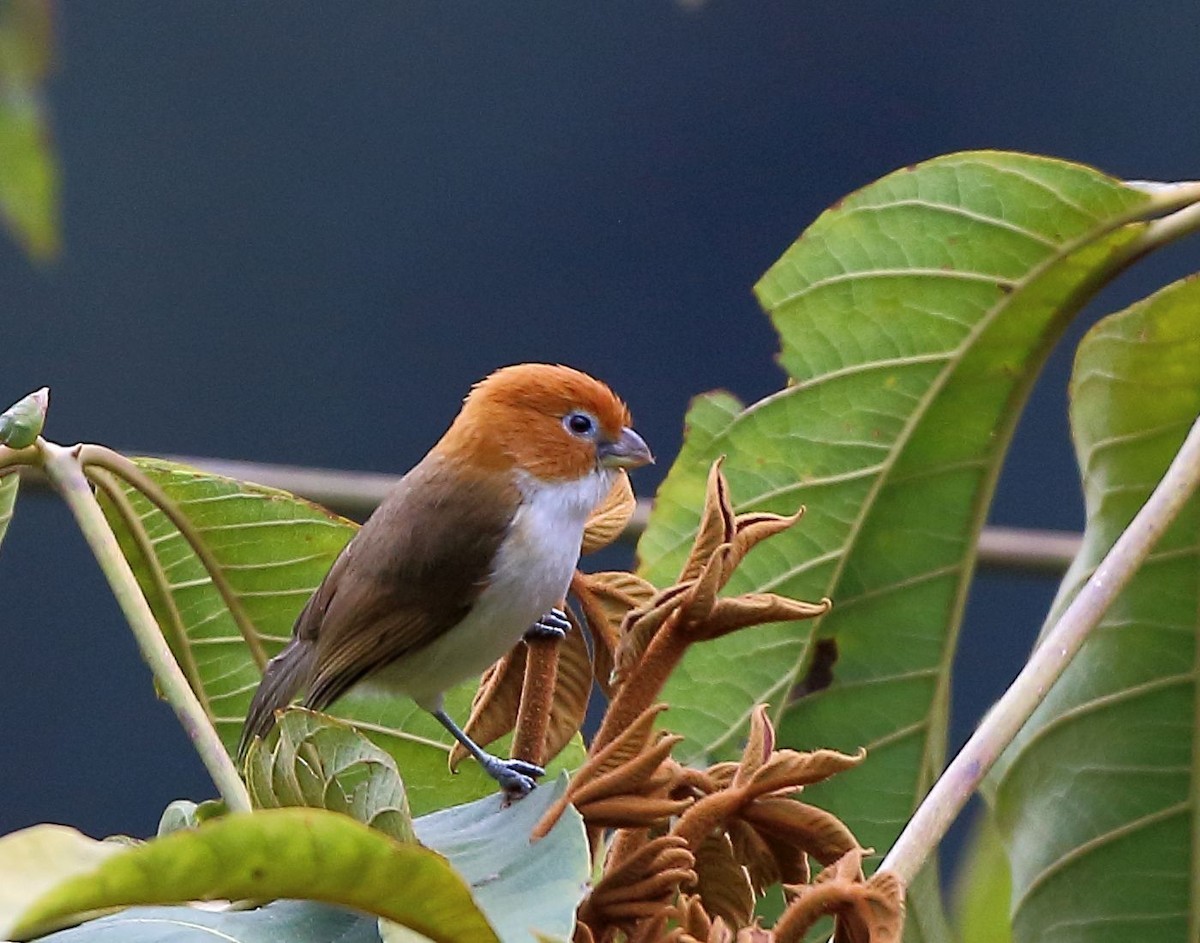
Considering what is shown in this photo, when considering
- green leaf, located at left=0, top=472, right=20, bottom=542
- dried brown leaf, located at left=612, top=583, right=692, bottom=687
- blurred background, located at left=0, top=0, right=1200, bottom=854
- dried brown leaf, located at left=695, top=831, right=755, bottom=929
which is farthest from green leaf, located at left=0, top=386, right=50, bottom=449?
blurred background, located at left=0, top=0, right=1200, bottom=854

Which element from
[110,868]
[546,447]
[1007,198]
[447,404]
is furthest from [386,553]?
[447,404]

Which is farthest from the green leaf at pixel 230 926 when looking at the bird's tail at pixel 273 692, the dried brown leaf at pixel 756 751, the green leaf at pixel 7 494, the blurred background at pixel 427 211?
the blurred background at pixel 427 211

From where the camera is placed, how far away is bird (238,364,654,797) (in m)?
2.04

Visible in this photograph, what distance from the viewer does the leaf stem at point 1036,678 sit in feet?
3.60

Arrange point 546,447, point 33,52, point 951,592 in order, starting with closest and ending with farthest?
1. point 33,52
2. point 951,592
3. point 546,447

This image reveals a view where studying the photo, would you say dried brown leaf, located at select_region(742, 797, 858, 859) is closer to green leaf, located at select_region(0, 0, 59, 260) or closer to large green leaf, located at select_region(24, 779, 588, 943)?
large green leaf, located at select_region(24, 779, 588, 943)

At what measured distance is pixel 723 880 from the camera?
44.3 inches

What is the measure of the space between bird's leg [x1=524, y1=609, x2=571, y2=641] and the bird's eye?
0.75 meters

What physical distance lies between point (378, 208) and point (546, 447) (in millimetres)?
2754

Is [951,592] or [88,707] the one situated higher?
[951,592]

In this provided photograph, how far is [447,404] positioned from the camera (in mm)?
5012

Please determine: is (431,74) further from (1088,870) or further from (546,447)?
(1088,870)

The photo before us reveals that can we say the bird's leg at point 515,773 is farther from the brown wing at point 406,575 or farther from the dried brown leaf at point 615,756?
the brown wing at point 406,575

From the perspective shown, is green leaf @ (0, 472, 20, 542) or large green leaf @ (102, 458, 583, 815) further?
large green leaf @ (102, 458, 583, 815)
